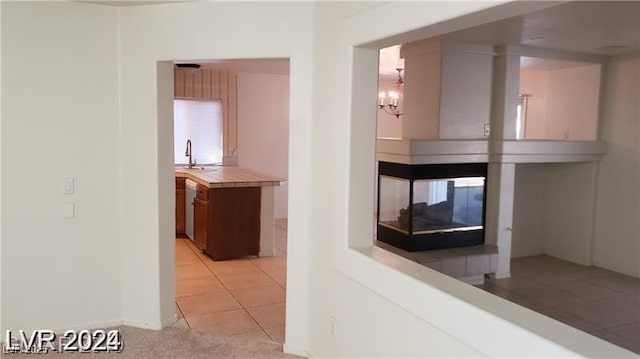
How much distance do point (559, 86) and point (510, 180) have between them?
192 centimetres

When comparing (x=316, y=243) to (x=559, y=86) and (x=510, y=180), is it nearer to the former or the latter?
(x=510, y=180)

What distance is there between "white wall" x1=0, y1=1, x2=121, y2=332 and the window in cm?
383

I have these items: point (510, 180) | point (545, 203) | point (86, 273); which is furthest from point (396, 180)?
point (86, 273)

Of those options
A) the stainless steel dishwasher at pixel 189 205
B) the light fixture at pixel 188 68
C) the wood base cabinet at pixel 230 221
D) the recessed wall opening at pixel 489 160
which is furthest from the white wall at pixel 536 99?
the stainless steel dishwasher at pixel 189 205

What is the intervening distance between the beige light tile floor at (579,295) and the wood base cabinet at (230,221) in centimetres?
263

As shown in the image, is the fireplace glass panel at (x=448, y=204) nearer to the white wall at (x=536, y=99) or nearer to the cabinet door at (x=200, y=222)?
the white wall at (x=536, y=99)

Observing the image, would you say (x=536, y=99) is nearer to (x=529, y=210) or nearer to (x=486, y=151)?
(x=529, y=210)

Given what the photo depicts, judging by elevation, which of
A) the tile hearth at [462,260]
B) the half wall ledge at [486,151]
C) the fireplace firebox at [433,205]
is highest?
the half wall ledge at [486,151]

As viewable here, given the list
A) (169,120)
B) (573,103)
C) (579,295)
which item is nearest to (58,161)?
(169,120)

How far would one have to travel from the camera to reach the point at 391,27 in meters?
2.43

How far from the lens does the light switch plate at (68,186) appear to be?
355cm

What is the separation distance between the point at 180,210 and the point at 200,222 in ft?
3.08

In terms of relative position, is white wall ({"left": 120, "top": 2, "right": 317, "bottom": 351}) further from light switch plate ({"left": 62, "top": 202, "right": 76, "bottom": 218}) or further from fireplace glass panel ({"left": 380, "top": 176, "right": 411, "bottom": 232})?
fireplace glass panel ({"left": 380, "top": 176, "right": 411, "bottom": 232})

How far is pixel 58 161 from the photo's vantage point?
11.5ft
